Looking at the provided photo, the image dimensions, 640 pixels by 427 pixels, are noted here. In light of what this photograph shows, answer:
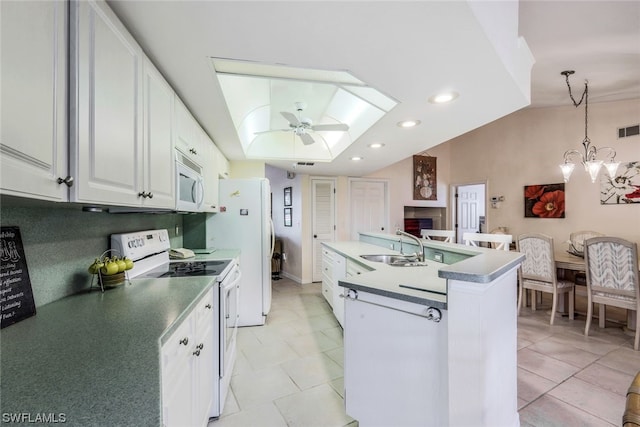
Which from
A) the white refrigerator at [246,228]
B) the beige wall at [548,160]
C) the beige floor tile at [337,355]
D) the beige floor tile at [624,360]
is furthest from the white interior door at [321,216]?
the beige floor tile at [624,360]

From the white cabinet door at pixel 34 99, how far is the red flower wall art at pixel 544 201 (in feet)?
20.2

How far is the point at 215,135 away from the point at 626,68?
15.3 feet

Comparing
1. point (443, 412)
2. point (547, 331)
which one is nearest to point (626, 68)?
point (547, 331)

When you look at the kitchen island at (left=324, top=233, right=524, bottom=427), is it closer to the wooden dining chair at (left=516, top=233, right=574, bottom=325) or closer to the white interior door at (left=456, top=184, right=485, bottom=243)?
the wooden dining chair at (left=516, top=233, right=574, bottom=325)

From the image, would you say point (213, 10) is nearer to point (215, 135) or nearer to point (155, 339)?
point (155, 339)

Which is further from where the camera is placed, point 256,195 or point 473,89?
point 256,195

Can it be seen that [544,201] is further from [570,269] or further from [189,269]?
[189,269]

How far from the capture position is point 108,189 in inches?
43.6

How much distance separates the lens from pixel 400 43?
1.39m

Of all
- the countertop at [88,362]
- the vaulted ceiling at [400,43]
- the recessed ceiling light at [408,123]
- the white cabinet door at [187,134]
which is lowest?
the countertop at [88,362]

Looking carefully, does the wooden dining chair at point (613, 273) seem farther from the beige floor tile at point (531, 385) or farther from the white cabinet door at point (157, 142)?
the white cabinet door at point (157, 142)

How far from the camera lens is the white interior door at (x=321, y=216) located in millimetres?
5617

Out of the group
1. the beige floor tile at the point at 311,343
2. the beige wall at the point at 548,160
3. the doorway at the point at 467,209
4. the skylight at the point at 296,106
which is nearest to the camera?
the skylight at the point at 296,106

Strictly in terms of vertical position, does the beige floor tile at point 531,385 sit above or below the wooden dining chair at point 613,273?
below
